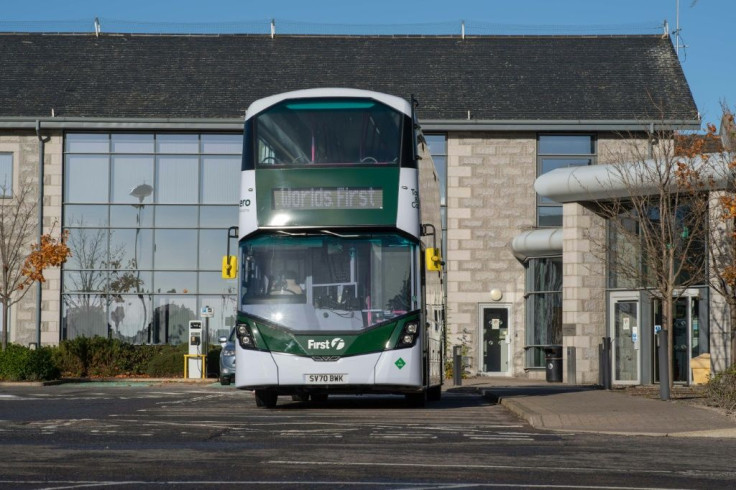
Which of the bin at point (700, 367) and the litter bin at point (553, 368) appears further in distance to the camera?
the litter bin at point (553, 368)

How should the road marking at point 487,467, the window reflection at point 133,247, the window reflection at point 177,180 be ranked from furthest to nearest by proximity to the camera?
1. the window reflection at point 177,180
2. the window reflection at point 133,247
3. the road marking at point 487,467

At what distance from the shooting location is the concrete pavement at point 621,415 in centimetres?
1573

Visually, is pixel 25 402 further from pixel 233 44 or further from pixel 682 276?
pixel 233 44

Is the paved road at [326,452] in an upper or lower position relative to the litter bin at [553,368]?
lower

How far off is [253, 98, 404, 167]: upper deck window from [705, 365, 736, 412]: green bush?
227 inches

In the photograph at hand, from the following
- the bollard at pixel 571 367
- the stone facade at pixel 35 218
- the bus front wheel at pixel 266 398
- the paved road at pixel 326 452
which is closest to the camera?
the paved road at pixel 326 452

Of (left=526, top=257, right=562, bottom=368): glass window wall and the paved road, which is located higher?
(left=526, top=257, right=562, bottom=368): glass window wall

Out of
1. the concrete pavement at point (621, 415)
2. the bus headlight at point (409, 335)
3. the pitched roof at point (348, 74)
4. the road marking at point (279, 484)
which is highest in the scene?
the pitched roof at point (348, 74)

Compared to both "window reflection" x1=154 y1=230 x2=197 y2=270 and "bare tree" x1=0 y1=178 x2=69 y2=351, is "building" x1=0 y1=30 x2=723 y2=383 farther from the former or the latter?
"bare tree" x1=0 y1=178 x2=69 y2=351

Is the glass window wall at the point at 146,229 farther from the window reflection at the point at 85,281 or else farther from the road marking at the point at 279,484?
the road marking at the point at 279,484

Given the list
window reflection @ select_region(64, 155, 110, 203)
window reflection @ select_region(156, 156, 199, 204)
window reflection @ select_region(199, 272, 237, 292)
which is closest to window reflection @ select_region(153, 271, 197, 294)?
window reflection @ select_region(199, 272, 237, 292)

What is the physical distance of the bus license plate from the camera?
63.7 ft

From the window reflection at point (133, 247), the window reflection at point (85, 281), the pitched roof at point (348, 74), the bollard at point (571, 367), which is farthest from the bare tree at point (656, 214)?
the window reflection at point (85, 281)

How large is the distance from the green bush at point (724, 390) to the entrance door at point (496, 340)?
60.6ft
